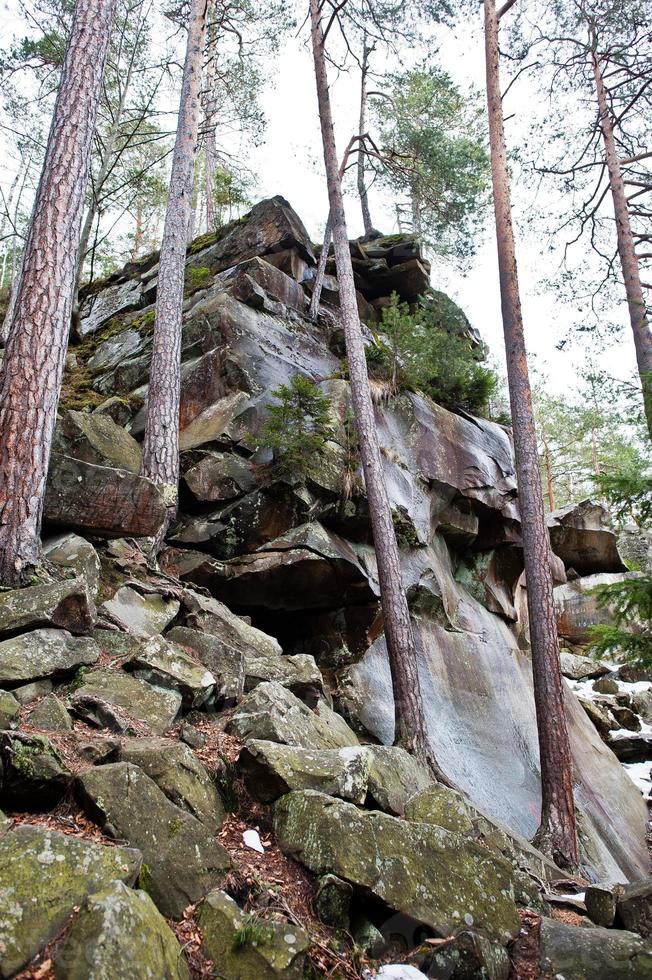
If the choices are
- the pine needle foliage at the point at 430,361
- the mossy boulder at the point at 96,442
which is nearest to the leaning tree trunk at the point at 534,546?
the pine needle foliage at the point at 430,361

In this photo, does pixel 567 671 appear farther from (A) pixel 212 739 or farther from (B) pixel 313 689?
(A) pixel 212 739

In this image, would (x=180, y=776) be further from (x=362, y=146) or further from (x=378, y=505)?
(x=362, y=146)

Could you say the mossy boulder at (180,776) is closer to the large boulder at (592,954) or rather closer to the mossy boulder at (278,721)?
the mossy boulder at (278,721)

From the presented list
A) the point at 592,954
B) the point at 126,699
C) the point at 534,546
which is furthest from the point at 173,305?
the point at 592,954

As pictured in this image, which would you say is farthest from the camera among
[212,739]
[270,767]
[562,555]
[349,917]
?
[562,555]

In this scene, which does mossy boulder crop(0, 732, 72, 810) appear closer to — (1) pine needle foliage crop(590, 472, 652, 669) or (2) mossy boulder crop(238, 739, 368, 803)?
(2) mossy boulder crop(238, 739, 368, 803)

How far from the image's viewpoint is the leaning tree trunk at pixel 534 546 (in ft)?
23.3

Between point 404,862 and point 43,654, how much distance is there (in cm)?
278

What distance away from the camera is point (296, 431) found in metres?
9.08

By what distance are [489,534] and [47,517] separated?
32.1 ft

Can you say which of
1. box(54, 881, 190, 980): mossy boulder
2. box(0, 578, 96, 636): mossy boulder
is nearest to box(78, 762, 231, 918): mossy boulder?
box(54, 881, 190, 980): mossy boulder

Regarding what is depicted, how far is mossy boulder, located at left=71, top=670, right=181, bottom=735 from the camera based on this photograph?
4.04 m

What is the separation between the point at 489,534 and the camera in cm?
1307

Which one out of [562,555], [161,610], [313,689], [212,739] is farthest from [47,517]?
[562,555]
